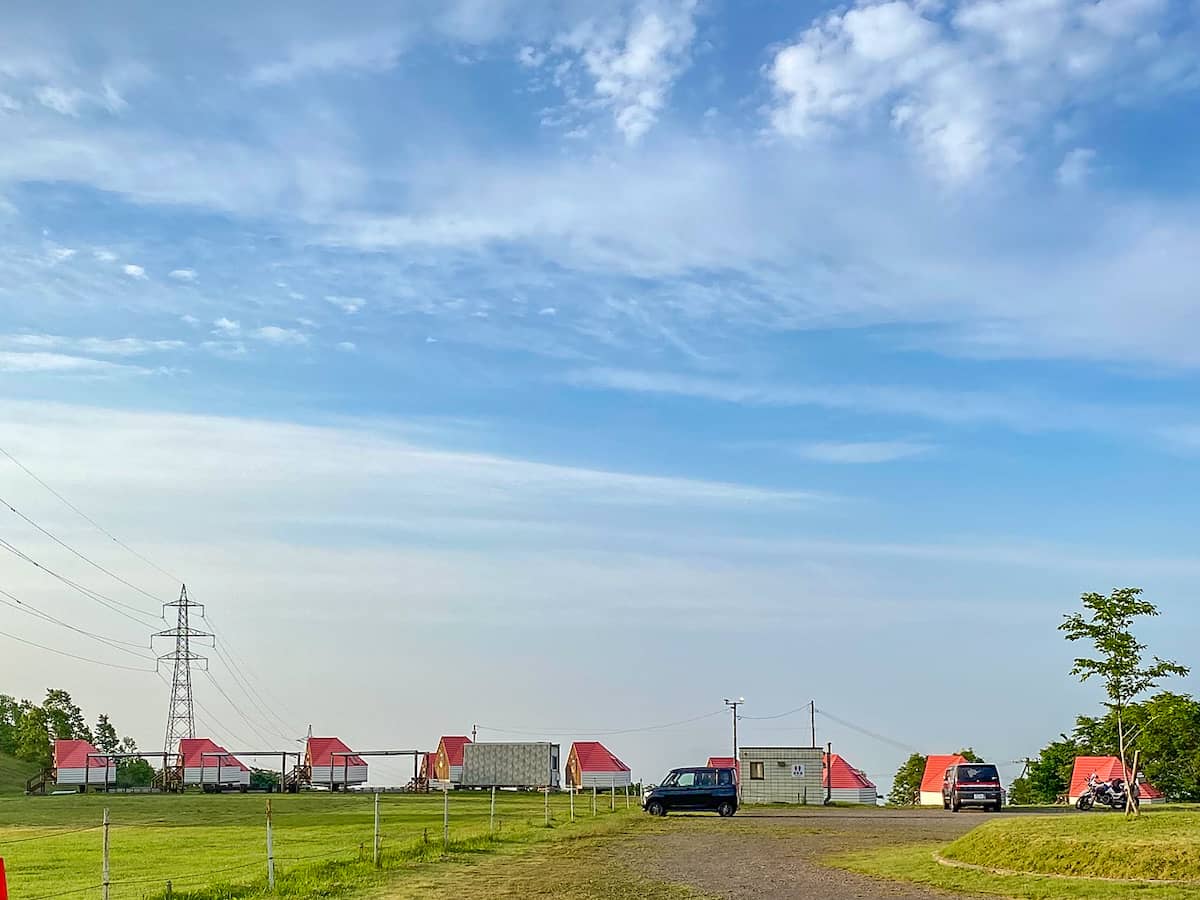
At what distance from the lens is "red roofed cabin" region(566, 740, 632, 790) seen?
4008 inches

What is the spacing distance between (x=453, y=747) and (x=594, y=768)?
13.6 m

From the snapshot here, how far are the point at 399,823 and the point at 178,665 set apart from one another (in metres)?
59.6

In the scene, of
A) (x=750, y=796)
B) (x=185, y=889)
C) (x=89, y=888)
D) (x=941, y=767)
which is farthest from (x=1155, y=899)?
(x=941, y=767)

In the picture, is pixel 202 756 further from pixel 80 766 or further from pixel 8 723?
pixel 8 723

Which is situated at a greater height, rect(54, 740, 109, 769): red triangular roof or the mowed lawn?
the mowed lawn

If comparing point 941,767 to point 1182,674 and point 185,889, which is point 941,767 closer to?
point 1182,674

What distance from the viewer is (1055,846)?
872 inches

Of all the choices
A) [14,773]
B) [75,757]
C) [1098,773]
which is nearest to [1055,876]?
[1098,773]

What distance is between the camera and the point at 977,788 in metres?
54.6

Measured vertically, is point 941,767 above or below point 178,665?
below

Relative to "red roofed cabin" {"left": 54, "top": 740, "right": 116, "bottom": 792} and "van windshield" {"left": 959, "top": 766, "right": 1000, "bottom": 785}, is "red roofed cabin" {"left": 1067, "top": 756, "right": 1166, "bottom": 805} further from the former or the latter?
"red roofed cabin" {"left": 54, "top": 740, "right": 116, "bottom": 792}

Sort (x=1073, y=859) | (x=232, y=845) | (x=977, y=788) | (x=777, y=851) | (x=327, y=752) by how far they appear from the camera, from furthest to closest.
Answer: (x=327, y=752), (x=977, y=788), (x=232, y=845), (x=777, y=851), (x=1073, y=859)

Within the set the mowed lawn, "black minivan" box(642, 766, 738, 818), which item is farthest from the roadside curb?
"black minivan" box(642, 766, 738, 818)

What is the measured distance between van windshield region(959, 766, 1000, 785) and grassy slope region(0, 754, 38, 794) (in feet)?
237
